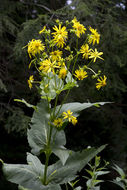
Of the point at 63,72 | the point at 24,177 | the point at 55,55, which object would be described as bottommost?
the point at 24,177

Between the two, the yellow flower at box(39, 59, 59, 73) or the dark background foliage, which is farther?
the dark background foliage

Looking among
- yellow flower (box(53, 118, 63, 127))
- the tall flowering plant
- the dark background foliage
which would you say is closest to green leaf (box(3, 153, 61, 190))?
the tall flowering plant

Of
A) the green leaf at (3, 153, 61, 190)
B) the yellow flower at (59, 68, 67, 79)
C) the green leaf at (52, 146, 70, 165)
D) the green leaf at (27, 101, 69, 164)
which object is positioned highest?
the yellow flower at (59, 68, 67, 79)

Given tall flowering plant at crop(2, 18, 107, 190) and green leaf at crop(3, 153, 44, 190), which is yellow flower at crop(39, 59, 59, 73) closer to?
tall flowering plant at crop(2, 18, 107, 190)

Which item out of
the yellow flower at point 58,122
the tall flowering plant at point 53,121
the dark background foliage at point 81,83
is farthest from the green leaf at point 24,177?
the dark background foliage at point 81,83

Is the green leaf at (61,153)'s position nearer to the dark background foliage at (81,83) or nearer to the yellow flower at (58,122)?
the yellow flower at (58,122)

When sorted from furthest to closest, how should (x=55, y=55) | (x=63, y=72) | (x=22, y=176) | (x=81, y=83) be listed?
(x=81, y=83), (x=22, y=176), (x=55, y=55), (x=63, y=72)

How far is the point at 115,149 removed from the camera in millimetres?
5949

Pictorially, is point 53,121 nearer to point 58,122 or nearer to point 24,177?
point 58,122

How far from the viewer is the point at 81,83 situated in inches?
152

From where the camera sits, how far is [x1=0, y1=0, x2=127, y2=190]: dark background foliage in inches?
135

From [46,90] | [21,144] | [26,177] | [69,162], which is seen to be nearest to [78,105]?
[46,90]

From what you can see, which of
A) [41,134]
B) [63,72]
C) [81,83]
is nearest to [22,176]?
[41,134]

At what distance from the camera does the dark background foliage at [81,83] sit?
343 cm
